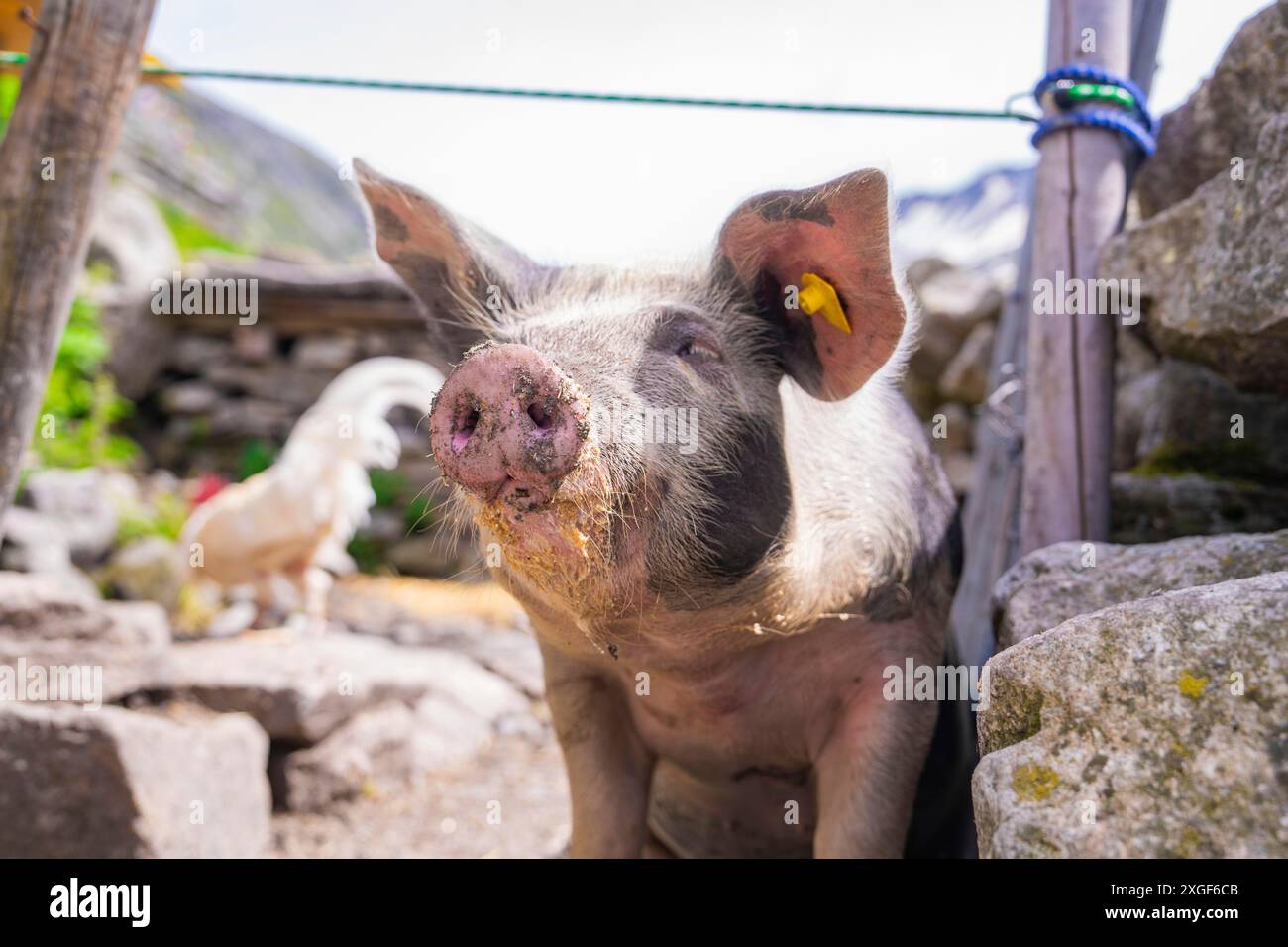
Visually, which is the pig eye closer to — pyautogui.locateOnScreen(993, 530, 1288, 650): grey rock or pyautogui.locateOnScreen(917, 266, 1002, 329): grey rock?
pyautogui.locateOnScreen(993, 530, 1288, 650): grey rock

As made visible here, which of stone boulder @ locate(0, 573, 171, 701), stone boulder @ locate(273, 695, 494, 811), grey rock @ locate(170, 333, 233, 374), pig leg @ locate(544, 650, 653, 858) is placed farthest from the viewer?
grey rock @ locate(170, 333, 233, 374)

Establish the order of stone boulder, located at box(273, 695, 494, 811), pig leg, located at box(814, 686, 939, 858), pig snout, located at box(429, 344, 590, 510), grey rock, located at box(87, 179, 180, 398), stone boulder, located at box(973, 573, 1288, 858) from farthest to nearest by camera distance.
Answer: grey rock, located at box(87, 179, 180, 398) < stone boulder, located at box(273, 695, 494, 811) < pig leg, located at box(814, 686, 939, 858) < pig snout, located at box(429, 344, 590, 510) < stone boulder, located at box(973, 573, 1288, 858)

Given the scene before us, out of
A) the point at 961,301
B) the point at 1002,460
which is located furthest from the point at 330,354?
the point at 1002,460

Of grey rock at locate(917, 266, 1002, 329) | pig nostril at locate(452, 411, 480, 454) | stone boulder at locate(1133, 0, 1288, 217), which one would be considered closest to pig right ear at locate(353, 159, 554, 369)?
pig nostril at locate(452, 411, 480, 454)

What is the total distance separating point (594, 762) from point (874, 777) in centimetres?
74

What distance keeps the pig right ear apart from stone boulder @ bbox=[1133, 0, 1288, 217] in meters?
1.78

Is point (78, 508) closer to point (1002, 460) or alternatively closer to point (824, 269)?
point (1002, 460)

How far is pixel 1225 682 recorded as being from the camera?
1451 mm

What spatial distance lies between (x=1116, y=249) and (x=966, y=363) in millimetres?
3839

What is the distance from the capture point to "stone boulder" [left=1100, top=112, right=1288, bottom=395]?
93.5 inches

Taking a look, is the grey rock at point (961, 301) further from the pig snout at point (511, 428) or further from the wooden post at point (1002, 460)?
the pig snout at point (511, 428)

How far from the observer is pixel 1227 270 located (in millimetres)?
2529
